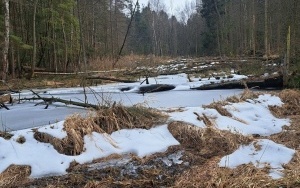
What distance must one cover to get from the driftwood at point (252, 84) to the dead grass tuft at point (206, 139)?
6.87m

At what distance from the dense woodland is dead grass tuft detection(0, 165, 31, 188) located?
34.9ft

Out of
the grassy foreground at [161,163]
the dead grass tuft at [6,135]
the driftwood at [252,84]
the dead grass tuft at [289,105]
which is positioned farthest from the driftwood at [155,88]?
the dead grass tuft at [6,135]

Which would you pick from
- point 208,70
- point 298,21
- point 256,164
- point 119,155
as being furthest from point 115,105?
point 298,21

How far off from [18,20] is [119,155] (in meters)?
19.1

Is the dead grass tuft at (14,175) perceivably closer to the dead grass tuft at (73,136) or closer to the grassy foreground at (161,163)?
the grassy foreground at (161,163)

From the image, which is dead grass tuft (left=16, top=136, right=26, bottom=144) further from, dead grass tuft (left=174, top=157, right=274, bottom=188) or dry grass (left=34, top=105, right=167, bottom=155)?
dead grass tuft (left=174, top=157, right=274, bottom=188)

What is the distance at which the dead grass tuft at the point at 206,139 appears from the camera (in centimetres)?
505

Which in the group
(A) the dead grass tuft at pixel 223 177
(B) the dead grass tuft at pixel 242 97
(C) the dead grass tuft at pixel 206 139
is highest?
(B) the dead grass tuft at pixel 242 97

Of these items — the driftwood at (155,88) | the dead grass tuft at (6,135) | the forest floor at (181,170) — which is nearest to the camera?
the forest floor at (181,170)

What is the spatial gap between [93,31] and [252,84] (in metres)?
20.7

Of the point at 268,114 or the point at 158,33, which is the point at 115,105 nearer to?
the point at 268,114

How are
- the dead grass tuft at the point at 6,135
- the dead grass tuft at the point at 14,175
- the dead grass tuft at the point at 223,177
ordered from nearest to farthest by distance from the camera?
1. the dead grass tuft at the point at 223,177
2. the dead grass tuft at the point at 14,175
3. the dead grass tuft at the point at 6,135

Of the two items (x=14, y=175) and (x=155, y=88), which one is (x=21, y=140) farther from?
(x=155, y=88)

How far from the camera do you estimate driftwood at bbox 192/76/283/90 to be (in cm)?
1235
